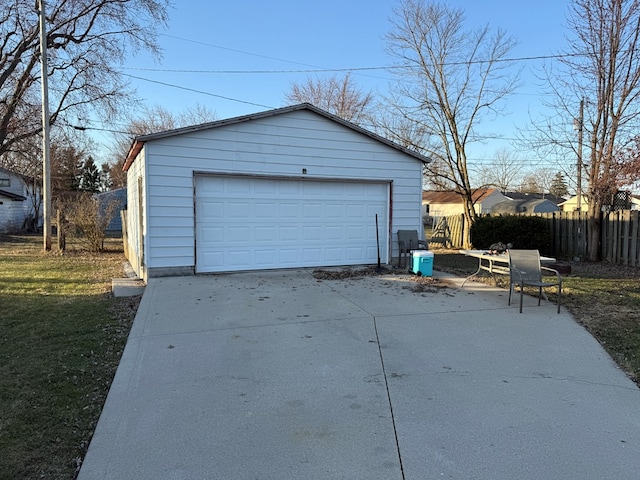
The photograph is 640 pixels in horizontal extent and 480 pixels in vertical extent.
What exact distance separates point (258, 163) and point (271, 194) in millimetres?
737

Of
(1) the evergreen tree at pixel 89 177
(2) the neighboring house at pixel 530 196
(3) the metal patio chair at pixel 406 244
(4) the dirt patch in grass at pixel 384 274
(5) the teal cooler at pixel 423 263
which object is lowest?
(4) the dirt patch in grass at pixel 384 274

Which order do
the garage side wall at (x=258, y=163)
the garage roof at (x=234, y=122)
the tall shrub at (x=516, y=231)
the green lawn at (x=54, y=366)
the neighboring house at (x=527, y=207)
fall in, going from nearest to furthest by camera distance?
the green lawn at (x=54, y=366) → the garage roof at (x=234, y=122) → the garage side wall at (x=258, y=163) → the tall shrub at (x=516, y=231) → the neighboring house at (x=527, y=207)

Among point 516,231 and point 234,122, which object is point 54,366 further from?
point 516,231

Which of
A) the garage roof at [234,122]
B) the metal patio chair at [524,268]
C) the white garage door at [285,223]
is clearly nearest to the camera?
the metal patio chair at [524,268]

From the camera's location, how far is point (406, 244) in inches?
411

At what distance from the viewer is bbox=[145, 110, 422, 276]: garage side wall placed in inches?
335

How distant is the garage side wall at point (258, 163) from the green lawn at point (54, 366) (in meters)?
1.61

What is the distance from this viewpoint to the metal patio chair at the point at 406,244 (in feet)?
33.9

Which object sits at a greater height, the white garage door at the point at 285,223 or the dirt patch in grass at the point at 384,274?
the white garage door at the point at 285,223

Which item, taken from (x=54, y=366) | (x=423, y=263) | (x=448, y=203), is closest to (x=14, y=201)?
(x=423, y=263)

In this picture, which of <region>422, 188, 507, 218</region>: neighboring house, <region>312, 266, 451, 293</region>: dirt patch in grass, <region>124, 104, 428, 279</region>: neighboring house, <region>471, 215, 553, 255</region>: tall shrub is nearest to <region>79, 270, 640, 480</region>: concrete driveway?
<region>312, 266, 451, 293</region>: dirt patch in grass

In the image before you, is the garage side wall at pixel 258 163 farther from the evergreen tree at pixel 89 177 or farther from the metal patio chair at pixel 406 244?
the evergreen tree at pixel 89 177

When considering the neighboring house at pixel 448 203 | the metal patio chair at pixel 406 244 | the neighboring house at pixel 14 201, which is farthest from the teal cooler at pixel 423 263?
the neighboring house at pixel 448 203

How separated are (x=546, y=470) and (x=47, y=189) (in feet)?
56.1
